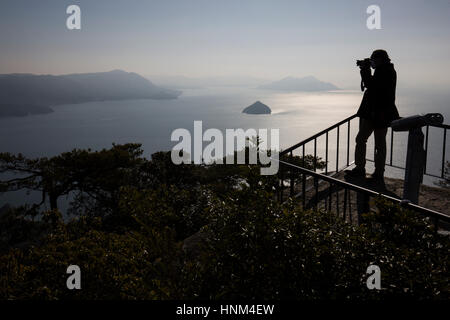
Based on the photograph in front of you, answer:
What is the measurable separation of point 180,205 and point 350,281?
857cm

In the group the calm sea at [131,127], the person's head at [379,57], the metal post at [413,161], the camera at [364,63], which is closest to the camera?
the metal post at [413,161]

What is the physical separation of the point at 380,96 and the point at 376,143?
0.89 metres

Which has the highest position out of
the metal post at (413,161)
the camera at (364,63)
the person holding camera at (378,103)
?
the camera at (364,63)

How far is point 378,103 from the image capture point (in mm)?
5578

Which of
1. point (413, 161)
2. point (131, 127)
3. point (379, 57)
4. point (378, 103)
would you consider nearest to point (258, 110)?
point (131, 127)

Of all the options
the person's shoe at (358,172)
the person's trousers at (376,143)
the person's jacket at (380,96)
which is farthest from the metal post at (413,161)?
the person's shoe at (358,172)

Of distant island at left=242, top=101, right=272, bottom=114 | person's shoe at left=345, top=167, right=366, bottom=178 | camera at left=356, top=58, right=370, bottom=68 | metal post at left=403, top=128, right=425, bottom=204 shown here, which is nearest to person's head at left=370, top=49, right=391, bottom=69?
camera at left=356, top=58, right=370, bottom=68

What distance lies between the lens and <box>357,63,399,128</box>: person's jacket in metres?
5.39

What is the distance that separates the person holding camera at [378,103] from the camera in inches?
212

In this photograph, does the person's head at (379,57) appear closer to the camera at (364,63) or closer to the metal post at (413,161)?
the camera at (364,63)
